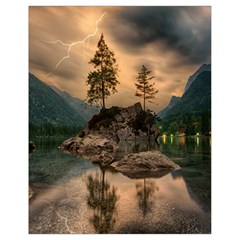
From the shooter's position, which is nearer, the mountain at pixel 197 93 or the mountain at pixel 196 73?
the mountain at pixel 197 93

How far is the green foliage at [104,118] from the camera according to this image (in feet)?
72.1

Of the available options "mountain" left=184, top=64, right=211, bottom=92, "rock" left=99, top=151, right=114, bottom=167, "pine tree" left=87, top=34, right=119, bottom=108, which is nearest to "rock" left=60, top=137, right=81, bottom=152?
"pine tree" left=87, top=34, right=119, bottom=108

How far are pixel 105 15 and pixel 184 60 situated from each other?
438 cm

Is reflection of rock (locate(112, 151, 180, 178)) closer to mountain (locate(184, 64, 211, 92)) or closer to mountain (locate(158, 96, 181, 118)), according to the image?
mountain (locate(158, 96, 181, 118))

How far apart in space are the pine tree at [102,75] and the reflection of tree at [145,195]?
20.8ft

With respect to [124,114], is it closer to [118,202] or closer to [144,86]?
[144,86]

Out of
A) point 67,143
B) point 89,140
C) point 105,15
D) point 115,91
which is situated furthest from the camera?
point 67,143

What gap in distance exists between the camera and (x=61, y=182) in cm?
1062

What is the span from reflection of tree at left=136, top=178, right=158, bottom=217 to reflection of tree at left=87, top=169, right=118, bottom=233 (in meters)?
0.79

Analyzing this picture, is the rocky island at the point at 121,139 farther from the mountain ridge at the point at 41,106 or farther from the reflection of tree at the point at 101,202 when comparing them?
the reflection of tree at the point at 101,202

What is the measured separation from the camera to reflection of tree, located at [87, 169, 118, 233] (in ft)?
23.4
